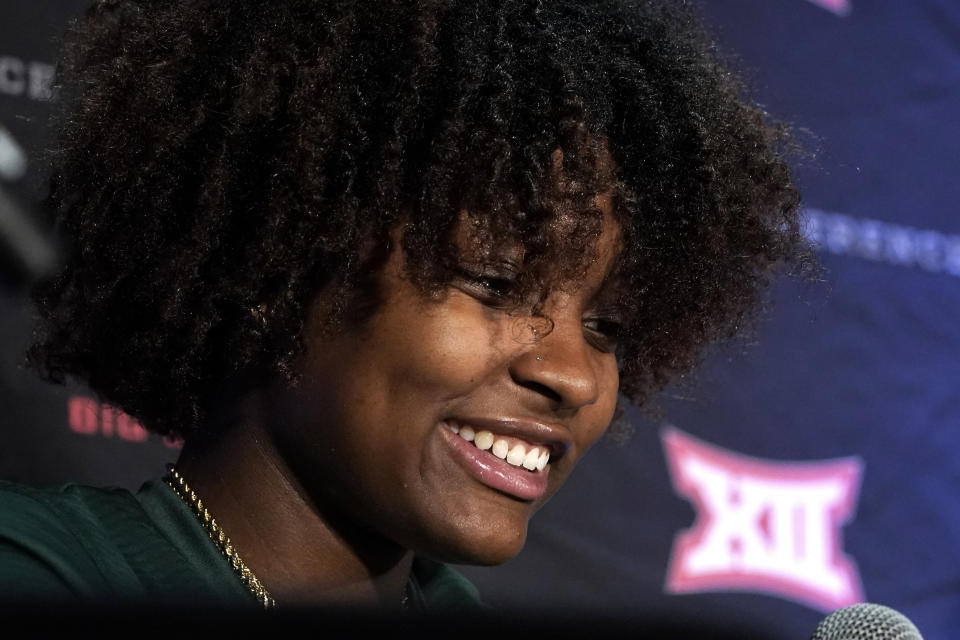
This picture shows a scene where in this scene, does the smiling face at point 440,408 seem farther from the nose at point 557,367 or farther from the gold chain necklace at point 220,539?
the gold chain necklace at point 220,539

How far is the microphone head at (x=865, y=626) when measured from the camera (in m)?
0.95

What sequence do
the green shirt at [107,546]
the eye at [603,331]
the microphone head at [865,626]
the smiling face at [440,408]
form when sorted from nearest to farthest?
1. the microphone head at [865,626]
2. the green shirt at [107,546]
3. the smiling face at [440,408]
4. the eye at [603,331]

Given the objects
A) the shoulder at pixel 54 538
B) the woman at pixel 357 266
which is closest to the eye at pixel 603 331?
the woman at pixel 357 266

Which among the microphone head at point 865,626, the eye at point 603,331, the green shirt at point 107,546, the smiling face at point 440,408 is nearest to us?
the microphone head at point 865,626

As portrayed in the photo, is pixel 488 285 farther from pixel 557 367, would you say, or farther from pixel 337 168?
pixel 337 168

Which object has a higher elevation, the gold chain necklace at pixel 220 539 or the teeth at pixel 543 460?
the teeth at pixel 543 460

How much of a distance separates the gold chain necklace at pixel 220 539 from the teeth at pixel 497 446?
0.85ft

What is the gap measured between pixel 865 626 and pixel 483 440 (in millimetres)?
409

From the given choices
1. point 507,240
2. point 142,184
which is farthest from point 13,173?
point 507,240

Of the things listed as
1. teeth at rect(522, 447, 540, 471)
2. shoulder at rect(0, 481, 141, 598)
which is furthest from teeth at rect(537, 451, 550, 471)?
shoulder at rect(0, 481, 141, 598)

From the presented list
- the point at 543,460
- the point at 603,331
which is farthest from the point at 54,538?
the point at 603,331

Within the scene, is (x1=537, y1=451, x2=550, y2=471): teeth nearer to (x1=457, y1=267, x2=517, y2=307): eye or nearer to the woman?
the woman

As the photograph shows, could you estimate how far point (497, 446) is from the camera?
121 centimetres

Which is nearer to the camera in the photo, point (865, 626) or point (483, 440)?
point (865, 626)
